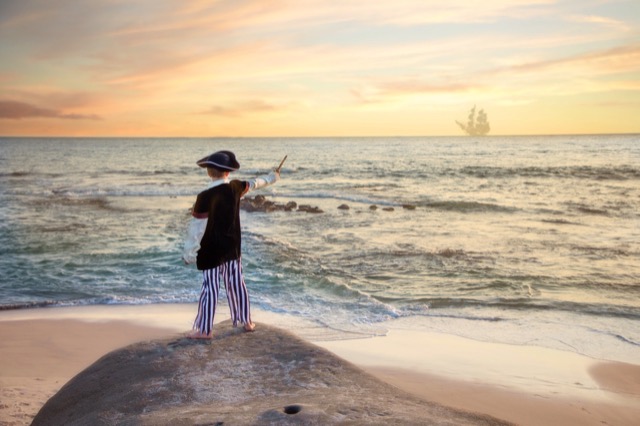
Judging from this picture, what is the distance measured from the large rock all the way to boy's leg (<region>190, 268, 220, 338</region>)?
130mm

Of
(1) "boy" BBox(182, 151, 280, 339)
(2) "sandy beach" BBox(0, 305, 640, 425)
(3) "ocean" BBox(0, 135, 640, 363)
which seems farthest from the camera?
(3) "ocean" BBox(0, 135, 640, 363)

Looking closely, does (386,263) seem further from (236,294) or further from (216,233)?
(216,233)

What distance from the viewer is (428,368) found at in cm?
694

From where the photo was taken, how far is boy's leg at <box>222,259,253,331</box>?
544 centimetres

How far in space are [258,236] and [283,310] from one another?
717cm

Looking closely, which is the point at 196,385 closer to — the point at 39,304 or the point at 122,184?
the point at 39,304

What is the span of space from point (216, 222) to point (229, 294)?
688 mm

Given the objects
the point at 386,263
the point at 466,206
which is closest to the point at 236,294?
the point at 386,263

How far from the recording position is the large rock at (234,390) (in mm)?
3483

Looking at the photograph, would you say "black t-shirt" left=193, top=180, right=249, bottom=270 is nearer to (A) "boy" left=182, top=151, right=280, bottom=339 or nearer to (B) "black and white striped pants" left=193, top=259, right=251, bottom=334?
(A) "boy" left=182, top=151, right=280, bottom=339

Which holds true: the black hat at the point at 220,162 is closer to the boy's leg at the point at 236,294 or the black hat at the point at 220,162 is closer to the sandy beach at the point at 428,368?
the boy's leg at the point at 236,294

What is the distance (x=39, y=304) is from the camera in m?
10.0

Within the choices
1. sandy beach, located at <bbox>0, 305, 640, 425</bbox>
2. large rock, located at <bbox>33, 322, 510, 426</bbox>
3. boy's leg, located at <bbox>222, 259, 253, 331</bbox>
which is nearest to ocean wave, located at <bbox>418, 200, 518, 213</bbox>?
sandy beach, located at <bbox>0, 305, 640, 425</bbox>

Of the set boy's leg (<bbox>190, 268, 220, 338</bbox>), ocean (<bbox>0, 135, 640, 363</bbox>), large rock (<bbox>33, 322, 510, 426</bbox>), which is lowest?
ocean (<bbox>0, 135, 640, 363</bbox>)
